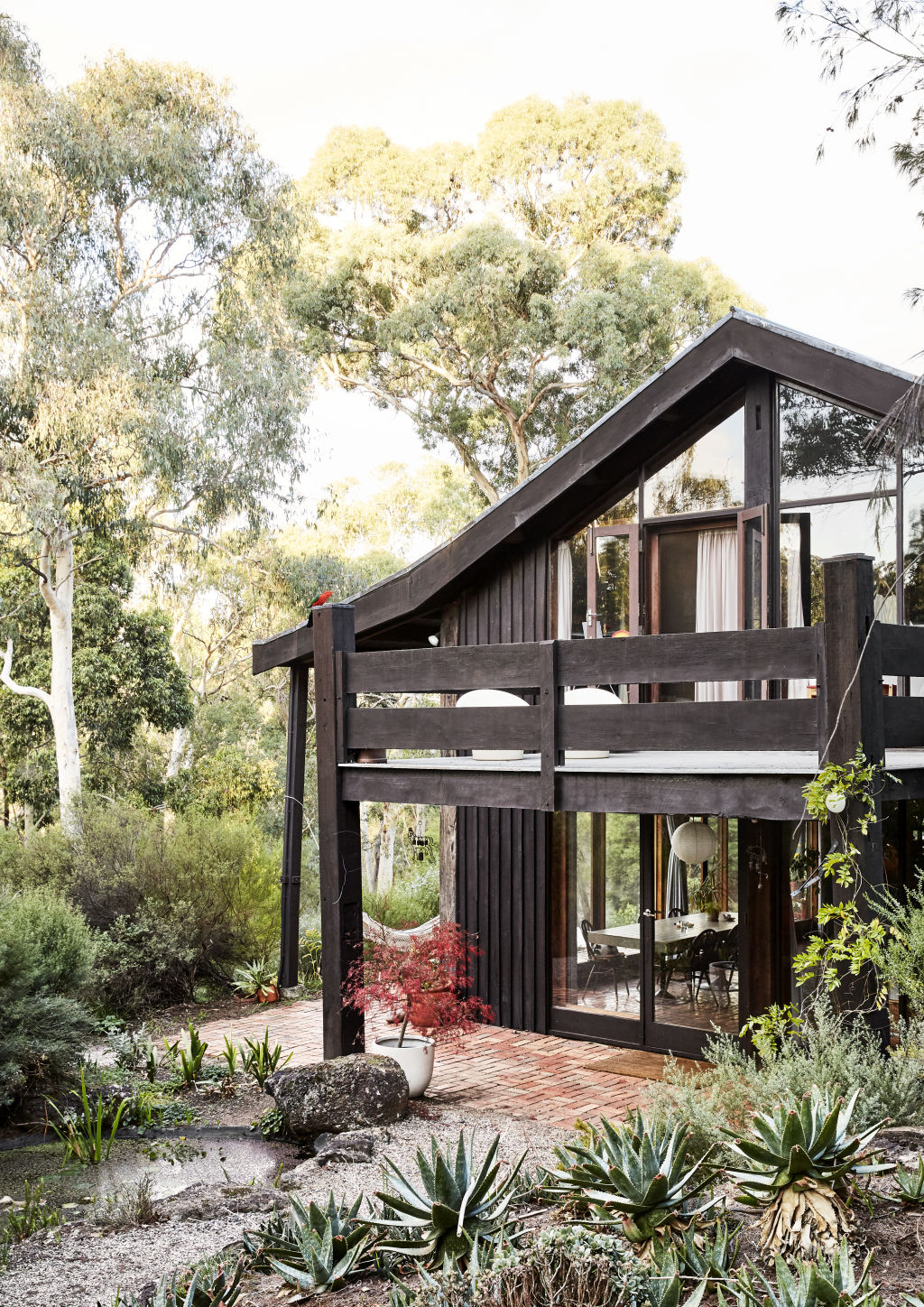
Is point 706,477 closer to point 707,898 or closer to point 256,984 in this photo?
point 707,898

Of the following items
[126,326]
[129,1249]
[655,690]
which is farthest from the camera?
[126,326]

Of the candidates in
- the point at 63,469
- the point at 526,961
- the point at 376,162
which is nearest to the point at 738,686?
the point at 526,961

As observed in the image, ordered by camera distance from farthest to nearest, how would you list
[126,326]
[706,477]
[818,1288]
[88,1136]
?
[126,326], [706,477], [88,1136], [818,1288]

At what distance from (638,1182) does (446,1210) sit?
66cm

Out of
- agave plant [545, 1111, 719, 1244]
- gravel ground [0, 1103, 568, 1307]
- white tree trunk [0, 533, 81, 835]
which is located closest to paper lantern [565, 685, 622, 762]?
gravel ground [0, 1103, 568, 1307]

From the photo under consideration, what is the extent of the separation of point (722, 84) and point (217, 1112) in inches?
1260

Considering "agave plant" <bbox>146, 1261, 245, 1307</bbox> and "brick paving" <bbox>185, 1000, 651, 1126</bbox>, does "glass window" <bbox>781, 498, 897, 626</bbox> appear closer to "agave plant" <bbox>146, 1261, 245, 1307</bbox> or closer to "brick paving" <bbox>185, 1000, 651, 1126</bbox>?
"brick paving" <bbox>185, 1000, 651, 1126</bbox>

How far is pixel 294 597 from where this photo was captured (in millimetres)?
20281

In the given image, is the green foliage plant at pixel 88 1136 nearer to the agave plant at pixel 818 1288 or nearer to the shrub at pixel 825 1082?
the shrub at pixel 825 1082

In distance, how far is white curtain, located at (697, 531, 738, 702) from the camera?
8664mm

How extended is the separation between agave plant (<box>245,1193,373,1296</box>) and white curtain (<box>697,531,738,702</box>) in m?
5.32

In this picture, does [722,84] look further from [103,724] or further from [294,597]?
[103,724]

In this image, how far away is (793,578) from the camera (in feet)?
27.6

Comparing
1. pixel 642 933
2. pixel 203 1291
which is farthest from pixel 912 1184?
pixel 642 933
